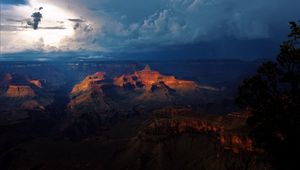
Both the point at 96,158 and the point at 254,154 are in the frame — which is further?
the point at 96,158

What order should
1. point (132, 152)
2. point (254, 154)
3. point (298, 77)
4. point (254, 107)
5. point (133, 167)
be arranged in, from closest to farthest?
point (298, 77) < point (254, 107) < point (254, 154) < point (133, 167) < point (132, 152)

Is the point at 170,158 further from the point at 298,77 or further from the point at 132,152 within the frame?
the point at 298,77

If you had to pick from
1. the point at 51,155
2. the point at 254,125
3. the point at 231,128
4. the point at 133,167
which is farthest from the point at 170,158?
the point at 254,125

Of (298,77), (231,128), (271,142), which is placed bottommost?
(231,128)

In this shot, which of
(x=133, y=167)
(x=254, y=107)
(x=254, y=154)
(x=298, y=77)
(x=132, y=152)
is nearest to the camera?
(x=298, y=77)

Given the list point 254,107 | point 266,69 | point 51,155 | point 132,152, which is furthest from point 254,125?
point 51,155

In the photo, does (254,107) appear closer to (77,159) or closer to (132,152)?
(132,152)

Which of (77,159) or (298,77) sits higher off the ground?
(298,77)
